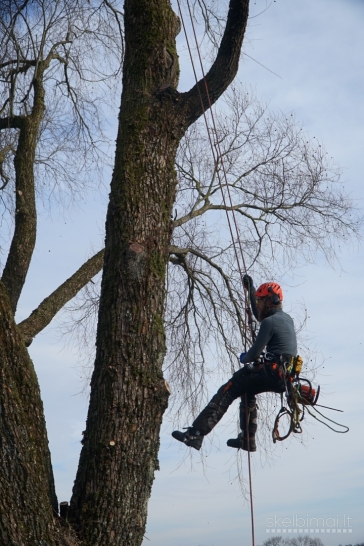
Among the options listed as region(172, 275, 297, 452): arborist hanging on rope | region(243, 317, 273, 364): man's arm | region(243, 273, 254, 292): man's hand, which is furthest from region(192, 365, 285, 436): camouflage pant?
region(243, 273, 254, 292): man's hand

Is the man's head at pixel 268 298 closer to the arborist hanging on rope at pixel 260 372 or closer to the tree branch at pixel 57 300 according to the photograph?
the arborist hanging on rope at pixel 260 372

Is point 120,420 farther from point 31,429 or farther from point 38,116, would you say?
point 38,116

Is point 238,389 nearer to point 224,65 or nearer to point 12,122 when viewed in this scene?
point 224,65

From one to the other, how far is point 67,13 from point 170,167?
373cm

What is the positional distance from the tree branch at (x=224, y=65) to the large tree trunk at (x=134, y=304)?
7.0 inches

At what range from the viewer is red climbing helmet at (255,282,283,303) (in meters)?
6.06

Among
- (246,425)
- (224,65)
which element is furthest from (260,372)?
(224,65)

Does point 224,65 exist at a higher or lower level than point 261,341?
higher

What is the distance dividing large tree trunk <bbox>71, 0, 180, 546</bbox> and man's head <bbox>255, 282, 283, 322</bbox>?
1985 mm

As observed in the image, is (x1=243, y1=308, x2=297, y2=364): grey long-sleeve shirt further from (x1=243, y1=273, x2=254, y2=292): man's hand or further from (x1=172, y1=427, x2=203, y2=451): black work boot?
(x1=243, y1=273, x2=254, y2=292): man's hand

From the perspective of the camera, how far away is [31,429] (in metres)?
3.56

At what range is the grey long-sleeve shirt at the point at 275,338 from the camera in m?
5.73

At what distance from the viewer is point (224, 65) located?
15.2 feet

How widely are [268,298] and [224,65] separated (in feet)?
7.40
